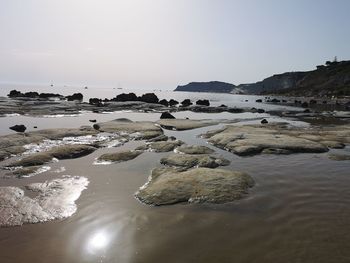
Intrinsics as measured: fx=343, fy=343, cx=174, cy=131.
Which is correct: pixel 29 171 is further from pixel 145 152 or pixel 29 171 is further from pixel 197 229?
pixel 197 229

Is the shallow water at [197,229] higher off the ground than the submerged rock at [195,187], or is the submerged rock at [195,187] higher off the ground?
the submerged rock at [195,187]

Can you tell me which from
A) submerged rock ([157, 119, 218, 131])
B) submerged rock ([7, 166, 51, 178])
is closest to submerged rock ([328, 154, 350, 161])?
submerged rock ([7, 166, 51, 178])

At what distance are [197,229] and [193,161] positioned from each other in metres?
10.2

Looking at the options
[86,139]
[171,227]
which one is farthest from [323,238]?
[86,139]

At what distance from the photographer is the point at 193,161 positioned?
73.9 feet

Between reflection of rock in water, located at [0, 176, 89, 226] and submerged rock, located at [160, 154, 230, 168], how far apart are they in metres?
6.22

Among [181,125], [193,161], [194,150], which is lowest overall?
[181,125]

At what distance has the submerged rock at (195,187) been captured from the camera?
15.3m

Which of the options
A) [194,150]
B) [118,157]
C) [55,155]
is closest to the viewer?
[118,157]

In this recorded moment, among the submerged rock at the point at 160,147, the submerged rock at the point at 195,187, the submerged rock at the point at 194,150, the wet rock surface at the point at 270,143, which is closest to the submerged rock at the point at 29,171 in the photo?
the submerged rock at the point at 195,187

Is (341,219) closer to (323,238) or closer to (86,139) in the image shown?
(323,238)

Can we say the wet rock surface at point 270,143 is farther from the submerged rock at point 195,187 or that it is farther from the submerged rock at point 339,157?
the submerged rock at point 195,187

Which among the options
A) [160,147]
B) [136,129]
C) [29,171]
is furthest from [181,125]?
[29,171]

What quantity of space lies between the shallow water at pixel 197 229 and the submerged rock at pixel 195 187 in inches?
22.0
